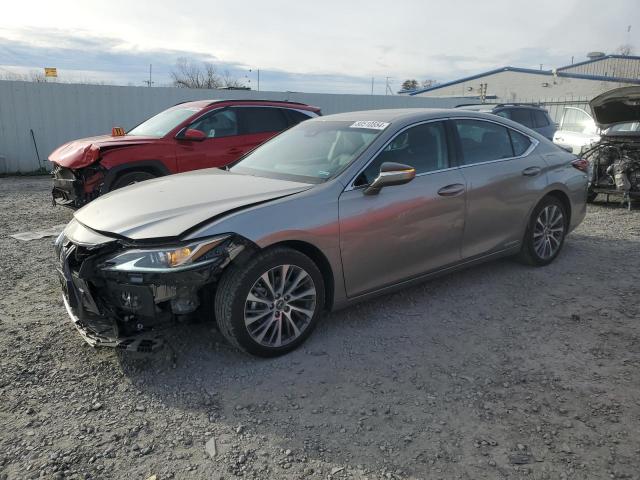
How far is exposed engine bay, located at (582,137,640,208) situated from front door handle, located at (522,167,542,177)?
425 centimetres

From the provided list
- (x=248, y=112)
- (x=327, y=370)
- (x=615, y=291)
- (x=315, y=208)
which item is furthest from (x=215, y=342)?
(x=248, y=112)

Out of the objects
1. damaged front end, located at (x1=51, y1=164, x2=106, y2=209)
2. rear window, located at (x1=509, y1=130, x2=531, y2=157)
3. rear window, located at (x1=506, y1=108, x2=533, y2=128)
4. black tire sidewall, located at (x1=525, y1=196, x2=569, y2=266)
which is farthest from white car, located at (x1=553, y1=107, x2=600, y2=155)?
damaged front end, located at (x1=51, y1=164, x2=106, y2=209)

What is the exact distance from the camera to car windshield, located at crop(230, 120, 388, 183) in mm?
3943

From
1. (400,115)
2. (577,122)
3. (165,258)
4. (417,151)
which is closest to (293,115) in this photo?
(400,115)

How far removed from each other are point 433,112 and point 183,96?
12.7 meters

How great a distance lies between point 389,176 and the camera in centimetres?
365

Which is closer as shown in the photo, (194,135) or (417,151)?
(417,151)

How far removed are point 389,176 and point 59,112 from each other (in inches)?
520

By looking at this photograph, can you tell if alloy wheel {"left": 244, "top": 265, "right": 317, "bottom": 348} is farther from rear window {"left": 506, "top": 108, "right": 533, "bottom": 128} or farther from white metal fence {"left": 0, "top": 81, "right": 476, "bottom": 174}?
white metal fence {"left": 0, "top": 81, "right": 476, "bottom": 174}

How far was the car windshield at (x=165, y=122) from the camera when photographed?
768 centimetres

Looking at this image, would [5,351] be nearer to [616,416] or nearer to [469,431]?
[469,431]

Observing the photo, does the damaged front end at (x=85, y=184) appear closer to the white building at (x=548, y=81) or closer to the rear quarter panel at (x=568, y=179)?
the rear quarter panel at (x=568, y=179)

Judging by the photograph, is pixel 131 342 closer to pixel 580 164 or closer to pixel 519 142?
pixel 519 142

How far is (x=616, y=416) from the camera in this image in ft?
9.37
